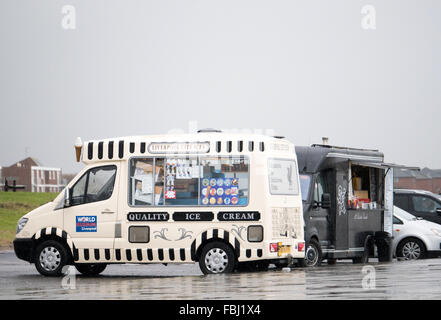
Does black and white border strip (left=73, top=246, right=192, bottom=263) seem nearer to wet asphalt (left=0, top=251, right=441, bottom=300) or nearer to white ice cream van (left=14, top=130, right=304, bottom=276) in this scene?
white ice cream van (left=14, top=130, right=304, bottom=276)

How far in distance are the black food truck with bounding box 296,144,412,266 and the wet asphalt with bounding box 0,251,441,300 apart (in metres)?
2.06

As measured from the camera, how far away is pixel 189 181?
18.5 meters

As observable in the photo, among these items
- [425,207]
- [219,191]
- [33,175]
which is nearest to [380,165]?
[425,207]

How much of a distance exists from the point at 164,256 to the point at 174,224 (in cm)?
65

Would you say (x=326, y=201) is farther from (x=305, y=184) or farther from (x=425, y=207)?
(x=425, y=207)

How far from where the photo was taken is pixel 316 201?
69.8ft

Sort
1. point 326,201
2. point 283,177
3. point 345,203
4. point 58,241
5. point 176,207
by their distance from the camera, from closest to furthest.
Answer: point 176,207 → point 283,177 → point 58,241 → point 326,201 → point 345,203

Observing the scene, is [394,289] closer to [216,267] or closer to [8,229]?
[216,267]

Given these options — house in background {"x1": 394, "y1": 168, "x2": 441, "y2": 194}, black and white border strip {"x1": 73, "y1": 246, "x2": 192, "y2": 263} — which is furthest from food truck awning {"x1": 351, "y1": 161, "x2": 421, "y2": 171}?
house in background {"x1": 394, "y1": 168, "x2": 441, "y2": 194}

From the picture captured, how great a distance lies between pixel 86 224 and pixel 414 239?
10489 millimetres

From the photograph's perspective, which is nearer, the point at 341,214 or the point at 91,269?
the point at 91,269

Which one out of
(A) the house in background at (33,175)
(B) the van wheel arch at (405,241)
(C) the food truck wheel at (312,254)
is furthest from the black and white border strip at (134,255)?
(A) the house in background at (33,175)

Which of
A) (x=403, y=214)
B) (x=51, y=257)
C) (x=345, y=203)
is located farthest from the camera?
(x=403, y=214)
